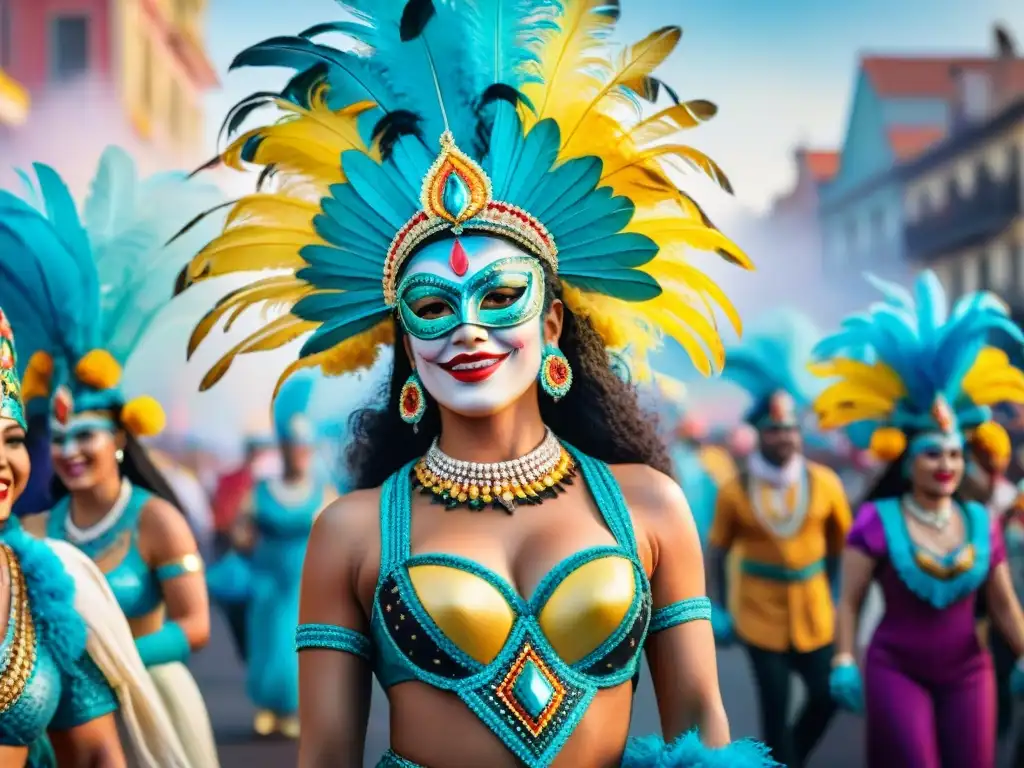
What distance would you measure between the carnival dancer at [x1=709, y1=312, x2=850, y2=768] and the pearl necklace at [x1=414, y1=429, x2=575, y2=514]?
4.19 m

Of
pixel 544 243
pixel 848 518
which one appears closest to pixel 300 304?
pixel 544 243

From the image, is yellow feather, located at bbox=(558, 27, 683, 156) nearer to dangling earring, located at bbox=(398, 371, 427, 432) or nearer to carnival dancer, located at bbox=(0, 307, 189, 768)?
dangling earring, located at bbox=(398, 371, 427, 432)

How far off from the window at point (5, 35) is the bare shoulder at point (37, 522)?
17036 millimetres

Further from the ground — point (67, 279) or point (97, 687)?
point (67, 279)

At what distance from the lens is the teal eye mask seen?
11.8 feet

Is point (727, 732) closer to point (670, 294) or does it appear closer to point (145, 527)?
point (670, 294)

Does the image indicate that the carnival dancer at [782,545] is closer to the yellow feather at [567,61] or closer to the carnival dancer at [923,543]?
the carnival dancer at [923,543]

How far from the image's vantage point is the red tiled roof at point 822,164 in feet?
90.1

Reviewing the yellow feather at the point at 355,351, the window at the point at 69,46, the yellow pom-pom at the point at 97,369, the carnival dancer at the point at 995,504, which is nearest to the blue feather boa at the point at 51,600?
the yellow feather at the point at 355,351

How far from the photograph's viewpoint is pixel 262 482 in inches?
380

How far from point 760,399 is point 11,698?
208 inches

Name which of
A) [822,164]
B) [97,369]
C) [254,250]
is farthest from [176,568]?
[822,164]

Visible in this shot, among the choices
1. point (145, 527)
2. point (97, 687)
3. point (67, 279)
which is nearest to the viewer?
point (97, 687)

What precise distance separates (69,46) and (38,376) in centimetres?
1721
